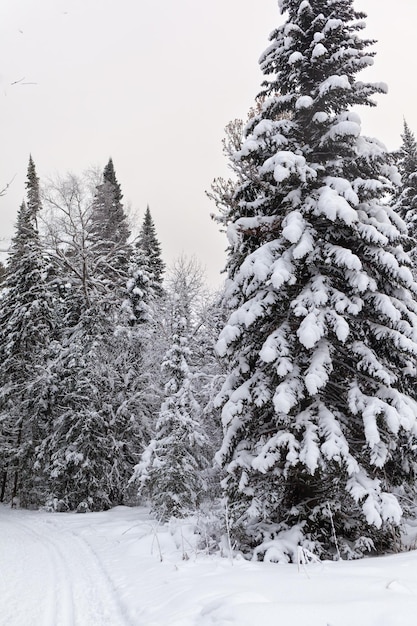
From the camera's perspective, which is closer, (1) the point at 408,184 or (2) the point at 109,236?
(1) the point at 408,184

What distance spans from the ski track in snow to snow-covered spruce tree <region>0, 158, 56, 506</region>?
44.0ft

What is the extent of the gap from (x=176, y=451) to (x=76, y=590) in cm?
780

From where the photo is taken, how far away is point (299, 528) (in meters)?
7.11

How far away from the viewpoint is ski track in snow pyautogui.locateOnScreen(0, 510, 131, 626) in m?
4.69

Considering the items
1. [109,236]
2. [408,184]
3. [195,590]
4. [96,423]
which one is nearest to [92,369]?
[96,423]

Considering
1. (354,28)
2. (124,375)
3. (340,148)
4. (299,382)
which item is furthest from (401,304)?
(124,375)

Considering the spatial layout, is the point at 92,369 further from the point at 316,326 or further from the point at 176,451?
the point at 316,326

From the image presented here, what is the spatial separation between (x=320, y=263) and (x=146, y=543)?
6.51m

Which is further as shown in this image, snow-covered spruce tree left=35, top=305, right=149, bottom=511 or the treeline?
snow-covered spruce tree left=35, top=305, right=149, bottom=511

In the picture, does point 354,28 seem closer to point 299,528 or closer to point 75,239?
point 299,528

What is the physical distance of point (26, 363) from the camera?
24047 millimetres

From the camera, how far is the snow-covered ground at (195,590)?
375cm

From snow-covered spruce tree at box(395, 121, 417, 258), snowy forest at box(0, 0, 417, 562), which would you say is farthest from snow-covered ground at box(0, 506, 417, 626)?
snow-covered spruce tree at box(395, 121, 417, 258)

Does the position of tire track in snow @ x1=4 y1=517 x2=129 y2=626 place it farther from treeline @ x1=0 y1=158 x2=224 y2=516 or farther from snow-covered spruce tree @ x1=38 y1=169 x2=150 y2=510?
snow-covered spruce tree @ x1=38 y1=169 x2=150 y2=510
